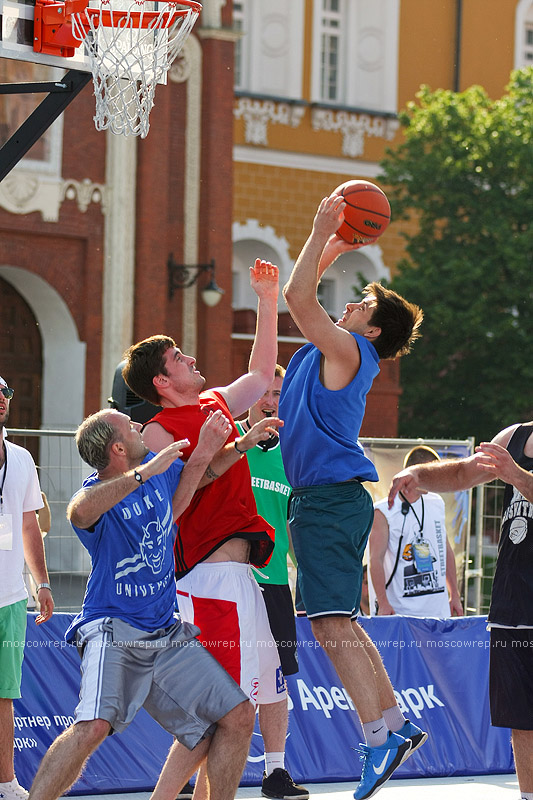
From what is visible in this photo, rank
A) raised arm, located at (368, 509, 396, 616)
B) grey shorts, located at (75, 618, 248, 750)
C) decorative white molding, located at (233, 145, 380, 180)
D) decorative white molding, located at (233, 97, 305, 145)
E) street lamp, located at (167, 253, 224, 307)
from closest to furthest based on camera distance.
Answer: grey shorts, located at (75, 618, 248, 750)
raised arm, located at (368, 509, 396, 616)
street lamp, located at (167, 253, 224, 307)
decorative white molding, located at (233, 145, 380, 180)
decorative white molding, located at (233, 97, 305, 145)

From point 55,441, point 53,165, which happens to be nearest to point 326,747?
point 55,441

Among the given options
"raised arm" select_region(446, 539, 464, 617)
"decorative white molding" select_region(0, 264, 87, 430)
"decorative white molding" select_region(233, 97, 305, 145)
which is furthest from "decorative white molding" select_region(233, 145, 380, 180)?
"raised arm" select_region(446, 539, 464, 617)

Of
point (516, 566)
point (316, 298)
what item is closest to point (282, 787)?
point (516, 566)

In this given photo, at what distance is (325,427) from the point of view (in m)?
6.72

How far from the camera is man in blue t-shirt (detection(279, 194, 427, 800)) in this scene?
657 cm

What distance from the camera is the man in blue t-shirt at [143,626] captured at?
6238 millimetres

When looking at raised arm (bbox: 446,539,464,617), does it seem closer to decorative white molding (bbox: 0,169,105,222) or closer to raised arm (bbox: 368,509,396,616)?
raised arm (bbox: 368,509,396,616)

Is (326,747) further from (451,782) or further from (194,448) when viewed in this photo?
(194,448)

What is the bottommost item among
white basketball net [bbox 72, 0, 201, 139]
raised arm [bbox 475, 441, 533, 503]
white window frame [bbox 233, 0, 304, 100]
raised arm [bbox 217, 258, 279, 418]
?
raised arm [bbox 475, 441, 533, 503]

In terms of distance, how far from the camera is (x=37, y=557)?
26.1 feet

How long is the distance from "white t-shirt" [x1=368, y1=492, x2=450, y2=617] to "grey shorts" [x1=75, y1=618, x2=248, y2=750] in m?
4.41

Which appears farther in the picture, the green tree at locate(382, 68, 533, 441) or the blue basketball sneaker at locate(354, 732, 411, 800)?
the green tree at locate(382, 68, 533, 441)

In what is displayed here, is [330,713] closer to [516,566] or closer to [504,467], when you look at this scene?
[516,566]

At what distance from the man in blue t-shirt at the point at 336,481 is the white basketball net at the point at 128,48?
2.59m
